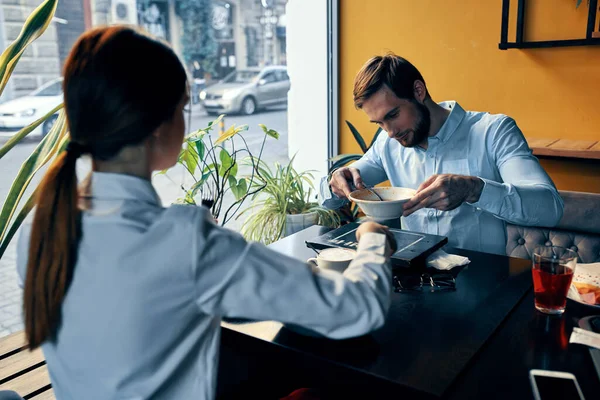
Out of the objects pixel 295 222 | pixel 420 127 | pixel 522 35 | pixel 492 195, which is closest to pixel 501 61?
pixel 522 35

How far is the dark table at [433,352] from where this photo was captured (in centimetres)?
93

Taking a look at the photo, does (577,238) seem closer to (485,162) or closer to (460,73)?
(485,162)

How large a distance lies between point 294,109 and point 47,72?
5.76 feet

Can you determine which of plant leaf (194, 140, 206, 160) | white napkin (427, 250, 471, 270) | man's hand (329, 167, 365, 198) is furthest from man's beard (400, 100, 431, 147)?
plant leaf (194, 140, 206, 160)

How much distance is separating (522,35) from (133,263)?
269 cm

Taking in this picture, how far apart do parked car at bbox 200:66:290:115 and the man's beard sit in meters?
3.27

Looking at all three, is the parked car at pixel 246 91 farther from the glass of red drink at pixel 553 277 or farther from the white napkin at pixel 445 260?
the glass of red drink at pixel 553 277

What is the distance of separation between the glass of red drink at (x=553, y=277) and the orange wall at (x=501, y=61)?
1853 mm

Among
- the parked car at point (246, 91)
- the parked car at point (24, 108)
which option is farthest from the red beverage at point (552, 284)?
the parked car at point (246, 91)

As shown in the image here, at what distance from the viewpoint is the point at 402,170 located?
231cm

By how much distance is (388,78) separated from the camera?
6.51 feet

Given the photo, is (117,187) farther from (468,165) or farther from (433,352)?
(468,165)

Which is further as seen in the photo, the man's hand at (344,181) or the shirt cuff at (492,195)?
the man's hand at (344,181)

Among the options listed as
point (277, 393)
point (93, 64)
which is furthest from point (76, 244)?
point (277, 393)
